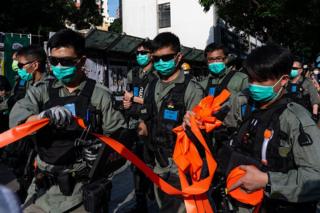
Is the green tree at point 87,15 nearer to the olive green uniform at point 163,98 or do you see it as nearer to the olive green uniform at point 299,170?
the olive green uniform at point 163,98

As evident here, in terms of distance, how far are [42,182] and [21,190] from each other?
2.93m

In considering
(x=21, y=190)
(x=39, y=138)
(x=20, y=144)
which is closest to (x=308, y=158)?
(x=39, y=138)

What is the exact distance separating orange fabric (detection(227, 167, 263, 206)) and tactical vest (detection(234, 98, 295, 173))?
6.9 inches

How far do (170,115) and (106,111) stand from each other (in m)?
0.71

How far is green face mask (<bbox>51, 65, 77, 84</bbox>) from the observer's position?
2.87m

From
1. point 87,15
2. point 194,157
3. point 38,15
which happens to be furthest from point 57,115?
point 87,15

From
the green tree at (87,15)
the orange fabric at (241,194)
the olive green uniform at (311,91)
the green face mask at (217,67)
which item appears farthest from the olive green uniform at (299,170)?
the green tree at (87,15)

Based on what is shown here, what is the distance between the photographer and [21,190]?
533cm

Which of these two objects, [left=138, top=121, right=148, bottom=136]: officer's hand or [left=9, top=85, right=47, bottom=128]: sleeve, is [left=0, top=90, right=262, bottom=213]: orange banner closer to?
[left=9, top=85, right=47, bottom=128]: sleeve

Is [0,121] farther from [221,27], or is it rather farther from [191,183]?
[221,27]

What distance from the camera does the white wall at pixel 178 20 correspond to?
88.2 feet

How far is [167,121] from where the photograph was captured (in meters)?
3.40

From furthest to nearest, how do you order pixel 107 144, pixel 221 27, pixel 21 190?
pixel 221 27, pixel 21 190, pixel 107 144

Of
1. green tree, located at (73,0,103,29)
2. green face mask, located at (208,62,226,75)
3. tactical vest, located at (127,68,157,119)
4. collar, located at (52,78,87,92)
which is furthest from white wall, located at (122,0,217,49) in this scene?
collar, located at (52,78,87,92)
